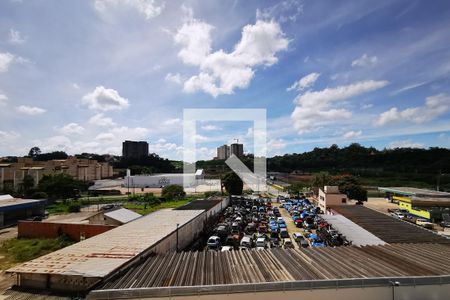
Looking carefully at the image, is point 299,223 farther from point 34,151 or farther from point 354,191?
point 34,151

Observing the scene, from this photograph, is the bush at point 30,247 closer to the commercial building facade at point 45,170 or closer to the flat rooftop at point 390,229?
the flat rooftop at point 390,229

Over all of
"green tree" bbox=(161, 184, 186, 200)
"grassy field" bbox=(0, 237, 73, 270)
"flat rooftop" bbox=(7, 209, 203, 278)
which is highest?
"flat rooftop" bbox=(7, 209, 203, 278)

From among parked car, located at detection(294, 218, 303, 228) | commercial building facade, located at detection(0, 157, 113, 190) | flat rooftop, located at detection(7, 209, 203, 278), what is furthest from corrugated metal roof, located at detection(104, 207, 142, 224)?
commercial building facade, located at detection(0, 157, 113, 190)

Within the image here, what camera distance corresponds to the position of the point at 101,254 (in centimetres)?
941

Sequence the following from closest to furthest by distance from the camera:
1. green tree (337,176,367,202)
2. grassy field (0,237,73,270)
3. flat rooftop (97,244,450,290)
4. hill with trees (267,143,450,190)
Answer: flat rooftop (97,244,450,290)
grassy field (0,237,73,270)
green tree (337,176,367,202)
hill with trees (267,143,450,190)

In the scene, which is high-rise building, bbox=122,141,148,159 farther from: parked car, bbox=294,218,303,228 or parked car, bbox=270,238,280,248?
parked car, bbox=270,238,280,248

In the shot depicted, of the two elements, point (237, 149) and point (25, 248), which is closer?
point (25, 248)

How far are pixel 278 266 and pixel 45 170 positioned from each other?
55601 mm

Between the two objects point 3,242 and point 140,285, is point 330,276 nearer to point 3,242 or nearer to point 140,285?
point 140,285

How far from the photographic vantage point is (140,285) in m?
6.66

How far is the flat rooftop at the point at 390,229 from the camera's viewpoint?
1182 centimetres

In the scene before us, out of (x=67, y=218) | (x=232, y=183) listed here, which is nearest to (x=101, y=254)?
(x=67, y=218)

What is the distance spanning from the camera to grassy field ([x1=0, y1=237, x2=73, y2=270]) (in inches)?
533

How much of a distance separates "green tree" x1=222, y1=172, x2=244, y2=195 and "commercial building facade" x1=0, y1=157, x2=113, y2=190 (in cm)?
3266
